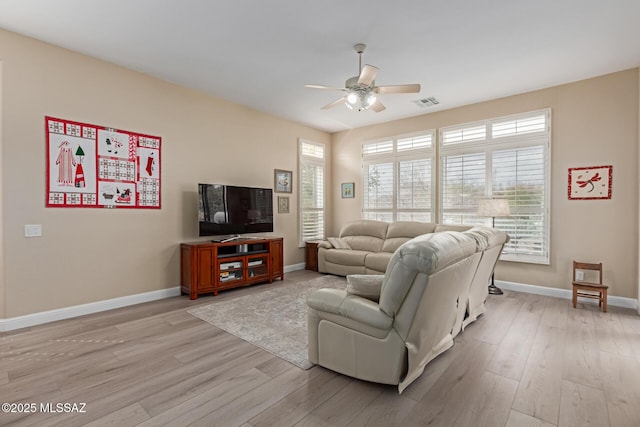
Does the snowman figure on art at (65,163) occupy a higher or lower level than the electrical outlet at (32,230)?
higher

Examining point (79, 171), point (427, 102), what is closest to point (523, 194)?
point (427, 102)

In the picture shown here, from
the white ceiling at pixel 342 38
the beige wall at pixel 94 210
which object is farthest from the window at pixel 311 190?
the white ceiling at pixel 342 38

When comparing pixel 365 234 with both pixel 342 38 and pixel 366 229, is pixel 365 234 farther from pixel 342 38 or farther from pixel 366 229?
pixel 342 38

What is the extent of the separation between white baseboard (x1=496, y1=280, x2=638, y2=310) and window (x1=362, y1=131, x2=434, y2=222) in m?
1.69

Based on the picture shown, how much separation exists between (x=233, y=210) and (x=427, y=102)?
372 cm

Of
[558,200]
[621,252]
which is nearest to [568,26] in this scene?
[558,200]

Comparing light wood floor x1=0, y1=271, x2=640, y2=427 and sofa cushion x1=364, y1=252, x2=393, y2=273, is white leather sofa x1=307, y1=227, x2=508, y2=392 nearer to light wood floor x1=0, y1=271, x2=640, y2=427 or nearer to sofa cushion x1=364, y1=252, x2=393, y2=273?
light wood floor x1=0, y1=271, x2=640, y2=427

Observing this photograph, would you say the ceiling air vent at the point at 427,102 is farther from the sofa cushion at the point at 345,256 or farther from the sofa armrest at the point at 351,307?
the sofa armrest at the point at 351,307

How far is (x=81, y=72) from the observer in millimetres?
3652

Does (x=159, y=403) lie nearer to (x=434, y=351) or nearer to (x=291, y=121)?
(x=434, y=351)

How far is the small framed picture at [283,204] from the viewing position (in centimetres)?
609

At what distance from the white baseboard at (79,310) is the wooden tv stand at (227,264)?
0.35m

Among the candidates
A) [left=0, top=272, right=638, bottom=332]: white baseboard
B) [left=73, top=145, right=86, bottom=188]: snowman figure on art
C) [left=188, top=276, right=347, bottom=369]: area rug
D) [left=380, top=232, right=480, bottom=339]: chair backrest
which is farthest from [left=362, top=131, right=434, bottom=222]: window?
[left=73, top=145, right=86, bottom=188]: snowman figure on art

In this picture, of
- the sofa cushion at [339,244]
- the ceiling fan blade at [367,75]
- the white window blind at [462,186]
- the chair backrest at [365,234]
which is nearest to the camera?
the ceiling fan blade at [367,75]
